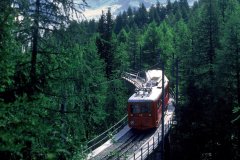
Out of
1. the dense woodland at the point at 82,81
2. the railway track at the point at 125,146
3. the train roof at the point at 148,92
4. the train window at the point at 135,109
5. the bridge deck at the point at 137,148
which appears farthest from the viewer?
the train window at the point at 135,109

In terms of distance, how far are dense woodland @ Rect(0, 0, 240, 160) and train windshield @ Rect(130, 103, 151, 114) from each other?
94.9 inches

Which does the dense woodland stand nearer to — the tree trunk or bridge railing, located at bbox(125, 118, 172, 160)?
the tree trunk

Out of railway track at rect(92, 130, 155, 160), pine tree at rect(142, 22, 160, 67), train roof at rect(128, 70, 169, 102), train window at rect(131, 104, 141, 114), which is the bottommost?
railway track at rect(92, 130, 155, 160)

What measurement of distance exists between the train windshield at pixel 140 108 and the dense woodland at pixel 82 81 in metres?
2.41

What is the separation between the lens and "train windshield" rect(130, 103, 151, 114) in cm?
3222

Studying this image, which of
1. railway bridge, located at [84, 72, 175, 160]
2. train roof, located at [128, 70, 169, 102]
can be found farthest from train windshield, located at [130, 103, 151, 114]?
railway bridge, located at [84, 72, 175, 160]

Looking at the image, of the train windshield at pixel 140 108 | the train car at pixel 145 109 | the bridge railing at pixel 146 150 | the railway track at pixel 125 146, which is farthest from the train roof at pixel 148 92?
the bridge railing at pixel 146 150

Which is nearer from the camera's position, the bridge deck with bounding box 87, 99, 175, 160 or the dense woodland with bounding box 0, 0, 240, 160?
the dense woodland with bounding box 0, 0, 240, 160

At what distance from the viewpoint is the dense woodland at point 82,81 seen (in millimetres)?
8578

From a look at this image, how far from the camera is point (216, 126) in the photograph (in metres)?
28.6

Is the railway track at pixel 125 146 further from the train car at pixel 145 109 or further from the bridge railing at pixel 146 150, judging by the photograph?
the train car at pixel 145 109

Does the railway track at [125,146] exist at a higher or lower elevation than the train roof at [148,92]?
lower

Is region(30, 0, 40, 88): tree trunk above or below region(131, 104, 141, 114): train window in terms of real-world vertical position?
above

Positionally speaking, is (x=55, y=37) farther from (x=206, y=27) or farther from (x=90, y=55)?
(x=90, y=55)
